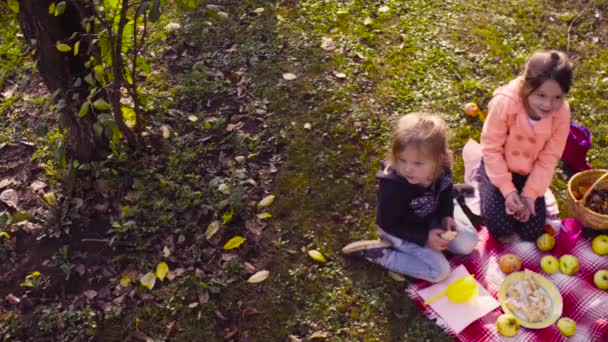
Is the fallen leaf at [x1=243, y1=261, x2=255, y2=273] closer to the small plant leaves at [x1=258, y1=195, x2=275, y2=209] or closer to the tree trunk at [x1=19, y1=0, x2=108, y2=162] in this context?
the small plant leaves at [x1=258, y1=195, x2=275, y2=209]

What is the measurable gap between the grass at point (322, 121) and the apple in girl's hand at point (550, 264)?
806 mm

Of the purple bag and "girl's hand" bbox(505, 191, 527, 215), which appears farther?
the purple bag

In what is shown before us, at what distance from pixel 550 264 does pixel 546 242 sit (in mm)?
192

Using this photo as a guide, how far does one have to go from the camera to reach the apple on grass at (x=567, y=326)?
3582 millimetres

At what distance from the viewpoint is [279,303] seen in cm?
384

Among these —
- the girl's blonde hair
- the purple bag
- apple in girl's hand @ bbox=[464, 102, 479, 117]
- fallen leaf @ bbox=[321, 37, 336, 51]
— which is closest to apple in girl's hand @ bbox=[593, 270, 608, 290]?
the purple bag

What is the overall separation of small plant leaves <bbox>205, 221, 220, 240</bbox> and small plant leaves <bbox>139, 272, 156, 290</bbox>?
0.51 meters

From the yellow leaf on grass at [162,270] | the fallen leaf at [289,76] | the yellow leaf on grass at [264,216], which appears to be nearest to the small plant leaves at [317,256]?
the yellow leaf on grass at [264,216]

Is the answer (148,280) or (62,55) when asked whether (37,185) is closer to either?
(62,55)

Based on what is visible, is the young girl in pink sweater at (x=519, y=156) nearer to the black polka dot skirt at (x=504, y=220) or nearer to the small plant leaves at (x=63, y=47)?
the black polka dot skirt at (x=504, y=220)

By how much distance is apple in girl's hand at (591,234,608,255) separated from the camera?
3967 millimetres

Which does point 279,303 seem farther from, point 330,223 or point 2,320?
point 2,320

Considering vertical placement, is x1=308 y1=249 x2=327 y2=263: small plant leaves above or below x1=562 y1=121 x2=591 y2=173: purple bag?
below

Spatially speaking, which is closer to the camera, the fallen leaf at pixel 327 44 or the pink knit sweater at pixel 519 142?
the pink knit sweater at pixel 519 142
